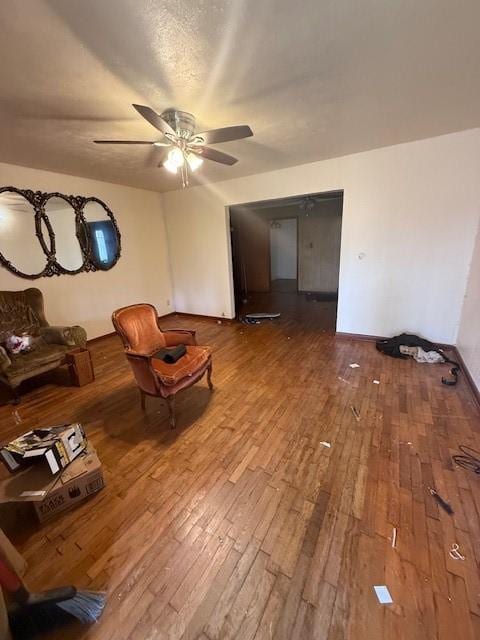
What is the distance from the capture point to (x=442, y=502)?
1475mm

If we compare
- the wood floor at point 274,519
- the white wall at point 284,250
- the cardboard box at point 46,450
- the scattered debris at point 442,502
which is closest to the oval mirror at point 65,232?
the wood floor at point 274,519

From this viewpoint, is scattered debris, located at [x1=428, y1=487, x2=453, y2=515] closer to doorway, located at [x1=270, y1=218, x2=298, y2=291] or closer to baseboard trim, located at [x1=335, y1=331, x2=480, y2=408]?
baseboard trim, located at [x1=335, y1=331, x2=480, y2=408]

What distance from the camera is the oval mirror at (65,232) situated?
3.61 meters

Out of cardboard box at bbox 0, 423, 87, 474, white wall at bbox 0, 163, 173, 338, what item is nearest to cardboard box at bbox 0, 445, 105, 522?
cardboard box at bbox 0, 423, 87, 474

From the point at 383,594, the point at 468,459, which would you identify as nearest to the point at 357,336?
the point at 468,459

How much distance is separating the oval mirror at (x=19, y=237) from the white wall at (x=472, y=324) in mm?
5169

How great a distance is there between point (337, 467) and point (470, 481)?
774mm

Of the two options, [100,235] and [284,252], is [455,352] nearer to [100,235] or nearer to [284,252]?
[100,235]

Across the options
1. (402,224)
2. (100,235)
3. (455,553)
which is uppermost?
(100,235)

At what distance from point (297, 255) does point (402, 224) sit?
150 inches

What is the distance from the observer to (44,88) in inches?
66.2

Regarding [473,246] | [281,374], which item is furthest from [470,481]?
[473,246]

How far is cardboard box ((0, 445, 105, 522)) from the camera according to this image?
142 cm

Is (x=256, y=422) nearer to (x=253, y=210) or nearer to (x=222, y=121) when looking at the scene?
(x=222, y=121)
